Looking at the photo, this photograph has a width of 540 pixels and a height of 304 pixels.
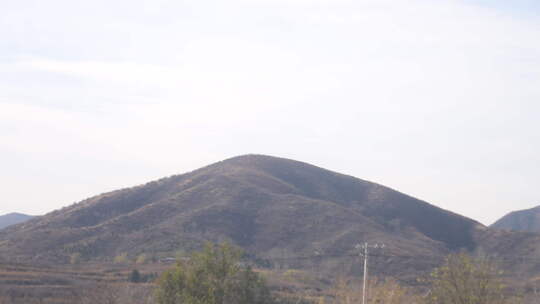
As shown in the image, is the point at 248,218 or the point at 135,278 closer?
the point at 135,278

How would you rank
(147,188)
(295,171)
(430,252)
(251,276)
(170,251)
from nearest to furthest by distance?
(251,276)
(170,251)
(430,252)
(147,188)
(295,171)

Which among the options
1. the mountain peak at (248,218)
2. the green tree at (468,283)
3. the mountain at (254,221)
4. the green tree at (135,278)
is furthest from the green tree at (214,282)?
the mountain peak at (248,218)

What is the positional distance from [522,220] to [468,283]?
6053 inches

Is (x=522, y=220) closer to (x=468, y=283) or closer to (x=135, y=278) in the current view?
(x=135, y=278)

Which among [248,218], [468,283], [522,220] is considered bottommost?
[468,283]

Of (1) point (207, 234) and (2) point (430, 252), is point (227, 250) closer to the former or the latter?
(1) point (207, 234)

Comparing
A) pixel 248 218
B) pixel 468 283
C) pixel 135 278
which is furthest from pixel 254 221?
pixel 468 283

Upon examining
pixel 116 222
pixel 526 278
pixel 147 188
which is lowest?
pixel 526 278

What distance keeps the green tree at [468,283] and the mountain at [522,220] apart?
140777 mm

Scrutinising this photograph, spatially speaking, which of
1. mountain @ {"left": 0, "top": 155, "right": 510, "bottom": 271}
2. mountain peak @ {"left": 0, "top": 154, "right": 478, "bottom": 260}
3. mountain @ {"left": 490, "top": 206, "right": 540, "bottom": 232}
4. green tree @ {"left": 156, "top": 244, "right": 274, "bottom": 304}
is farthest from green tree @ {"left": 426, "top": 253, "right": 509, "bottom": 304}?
mountain @ {"left": 490, "top": 206, "right": 540, "bottom": 232}

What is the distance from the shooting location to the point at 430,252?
273 feet

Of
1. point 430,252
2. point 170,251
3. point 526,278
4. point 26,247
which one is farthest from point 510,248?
point 26,247

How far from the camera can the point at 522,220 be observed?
557ft

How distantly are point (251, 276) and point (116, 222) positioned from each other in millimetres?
59955
